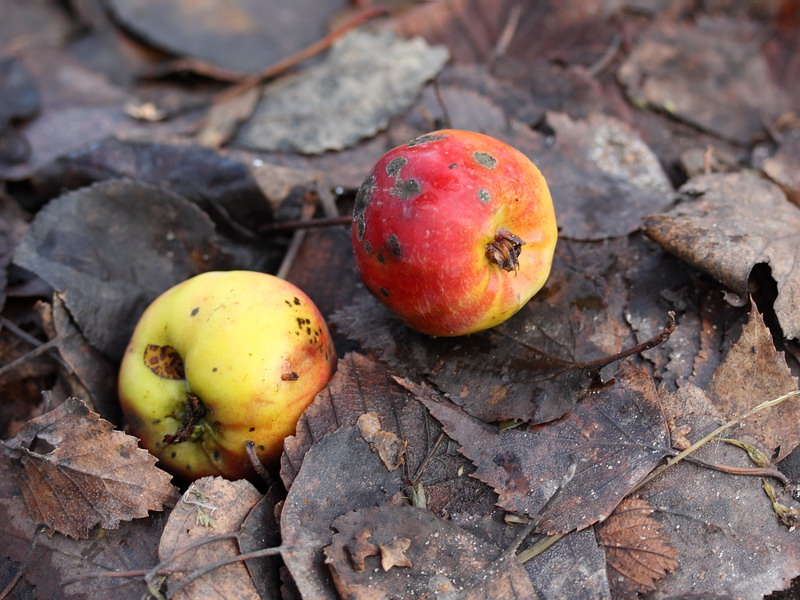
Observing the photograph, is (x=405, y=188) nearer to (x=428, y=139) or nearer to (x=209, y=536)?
(x=428, y=139)

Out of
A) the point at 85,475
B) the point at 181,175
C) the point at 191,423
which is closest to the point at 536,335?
the point at 191,423

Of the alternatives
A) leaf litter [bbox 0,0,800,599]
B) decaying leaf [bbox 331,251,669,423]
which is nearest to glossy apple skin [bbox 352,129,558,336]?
decaying leaf [bbox 331,251,669,423]

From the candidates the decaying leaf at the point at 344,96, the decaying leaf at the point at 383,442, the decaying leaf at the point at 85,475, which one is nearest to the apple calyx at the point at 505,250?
the decaying leaf at the point at 383,442

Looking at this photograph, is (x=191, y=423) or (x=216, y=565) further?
(x=191, y=423)

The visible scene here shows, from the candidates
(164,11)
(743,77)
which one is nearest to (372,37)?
(164,11)

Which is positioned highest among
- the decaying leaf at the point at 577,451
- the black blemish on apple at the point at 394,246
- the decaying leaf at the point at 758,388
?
the black blemish on apple at the point at 394,246

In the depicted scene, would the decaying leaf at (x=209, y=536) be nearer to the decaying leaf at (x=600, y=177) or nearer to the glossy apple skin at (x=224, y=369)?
the glossy apple skin at (x=224, y=369)
